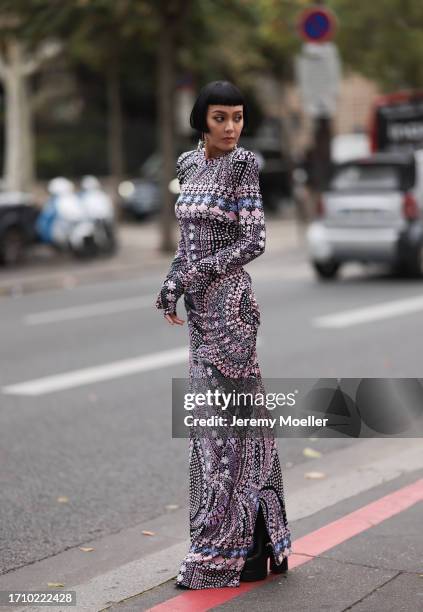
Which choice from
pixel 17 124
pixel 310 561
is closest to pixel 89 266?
pixel 17 124

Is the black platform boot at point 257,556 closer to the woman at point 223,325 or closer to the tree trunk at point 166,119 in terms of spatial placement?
the woman at point 223,325

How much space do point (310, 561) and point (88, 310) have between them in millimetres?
9482

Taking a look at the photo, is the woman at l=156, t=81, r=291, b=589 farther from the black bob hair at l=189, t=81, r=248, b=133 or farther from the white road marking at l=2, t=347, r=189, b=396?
the white road marking at l=2, t=347, r=189, b=396

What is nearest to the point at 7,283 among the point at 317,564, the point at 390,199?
the point at 390,199

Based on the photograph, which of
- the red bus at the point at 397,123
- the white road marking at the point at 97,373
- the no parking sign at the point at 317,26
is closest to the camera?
the white road marking at the point at 97,373

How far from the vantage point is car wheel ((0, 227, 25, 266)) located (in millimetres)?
18359

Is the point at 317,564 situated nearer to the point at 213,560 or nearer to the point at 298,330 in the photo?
the point at 213,560

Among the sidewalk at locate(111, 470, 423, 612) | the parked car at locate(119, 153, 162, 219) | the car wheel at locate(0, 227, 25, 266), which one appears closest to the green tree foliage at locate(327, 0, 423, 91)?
the parked car at locate(119, 153, 162, 219)

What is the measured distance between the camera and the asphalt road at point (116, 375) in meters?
5.68

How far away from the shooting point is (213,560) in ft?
13.8

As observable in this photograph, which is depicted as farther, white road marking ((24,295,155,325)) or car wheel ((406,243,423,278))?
car wheel ((406,243,423,278))

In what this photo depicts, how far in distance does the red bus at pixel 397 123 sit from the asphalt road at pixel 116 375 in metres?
9.61

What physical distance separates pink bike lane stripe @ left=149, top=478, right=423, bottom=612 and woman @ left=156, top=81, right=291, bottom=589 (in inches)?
2.4

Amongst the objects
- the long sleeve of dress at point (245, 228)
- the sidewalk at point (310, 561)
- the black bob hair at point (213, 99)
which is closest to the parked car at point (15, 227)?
the sidewalk at point (310, 561)
